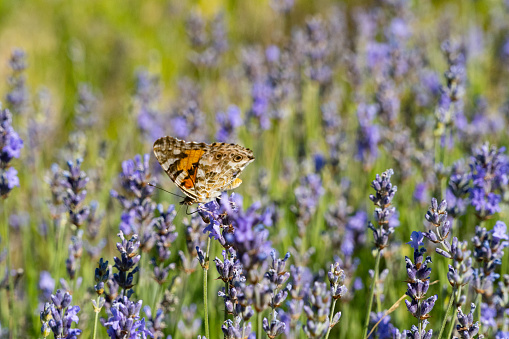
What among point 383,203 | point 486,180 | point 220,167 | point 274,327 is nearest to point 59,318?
point 274,327

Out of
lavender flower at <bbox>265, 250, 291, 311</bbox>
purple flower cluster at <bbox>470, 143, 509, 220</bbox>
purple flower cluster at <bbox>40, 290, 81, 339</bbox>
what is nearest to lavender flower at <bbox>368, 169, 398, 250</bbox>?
lavender flower at <bbox>265, 250, 291, 311</bbox>

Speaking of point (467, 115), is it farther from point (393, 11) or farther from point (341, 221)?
point (341, 221)

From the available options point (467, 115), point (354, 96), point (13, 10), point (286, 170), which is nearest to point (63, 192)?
point (286, 170)

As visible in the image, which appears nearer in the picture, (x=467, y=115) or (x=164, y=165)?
(x=164, y=165)

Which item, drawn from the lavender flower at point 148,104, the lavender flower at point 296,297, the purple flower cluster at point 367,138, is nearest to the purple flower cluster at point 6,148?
the lavender flower at point 296,297

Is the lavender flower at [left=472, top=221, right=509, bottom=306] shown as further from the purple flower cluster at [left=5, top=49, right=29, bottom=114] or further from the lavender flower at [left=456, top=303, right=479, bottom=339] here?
the purple flower cluster at [left=5, top=49, right=29, bottom=114]

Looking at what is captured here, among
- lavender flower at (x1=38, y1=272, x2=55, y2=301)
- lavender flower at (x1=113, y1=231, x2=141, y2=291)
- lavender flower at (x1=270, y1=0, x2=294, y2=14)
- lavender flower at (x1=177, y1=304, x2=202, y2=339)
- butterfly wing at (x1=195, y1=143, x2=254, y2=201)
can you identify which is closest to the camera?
lavender flower at (x1=113, y1=231, x2=141, y2=291)
